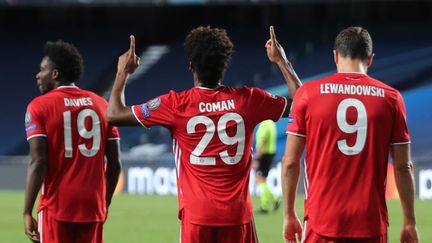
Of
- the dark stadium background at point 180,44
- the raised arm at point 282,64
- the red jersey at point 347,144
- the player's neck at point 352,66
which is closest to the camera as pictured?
the red jersey at point 347,144

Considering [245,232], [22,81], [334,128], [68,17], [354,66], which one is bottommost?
[245,232]

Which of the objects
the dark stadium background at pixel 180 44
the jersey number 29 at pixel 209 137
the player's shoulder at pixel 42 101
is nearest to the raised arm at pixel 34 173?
the player's shoulder at pixel 42 101

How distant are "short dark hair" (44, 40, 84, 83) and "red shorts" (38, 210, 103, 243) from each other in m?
0.87

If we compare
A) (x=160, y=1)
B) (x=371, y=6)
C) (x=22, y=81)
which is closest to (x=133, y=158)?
(x=160, y=1)

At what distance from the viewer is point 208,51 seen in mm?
5672

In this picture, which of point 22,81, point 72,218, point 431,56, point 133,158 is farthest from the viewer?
point 22,81

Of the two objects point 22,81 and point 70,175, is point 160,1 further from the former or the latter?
point 70,175

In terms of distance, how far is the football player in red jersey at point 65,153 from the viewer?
250 inches

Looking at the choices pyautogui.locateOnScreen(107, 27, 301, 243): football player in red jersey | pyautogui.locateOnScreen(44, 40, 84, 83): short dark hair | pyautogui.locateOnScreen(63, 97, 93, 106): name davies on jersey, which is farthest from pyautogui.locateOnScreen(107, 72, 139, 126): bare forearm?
pyautogui.locateOnScreen(44, 40, 84, 83): short dark hair

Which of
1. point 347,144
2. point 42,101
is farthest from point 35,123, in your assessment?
point 347,144

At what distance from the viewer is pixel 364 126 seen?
5.42m

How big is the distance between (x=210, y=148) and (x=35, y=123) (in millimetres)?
1248

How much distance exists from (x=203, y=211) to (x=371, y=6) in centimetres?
2278

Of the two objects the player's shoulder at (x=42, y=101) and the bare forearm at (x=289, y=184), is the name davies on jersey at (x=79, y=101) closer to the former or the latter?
the player's shoulder at (x=42, y=101)
